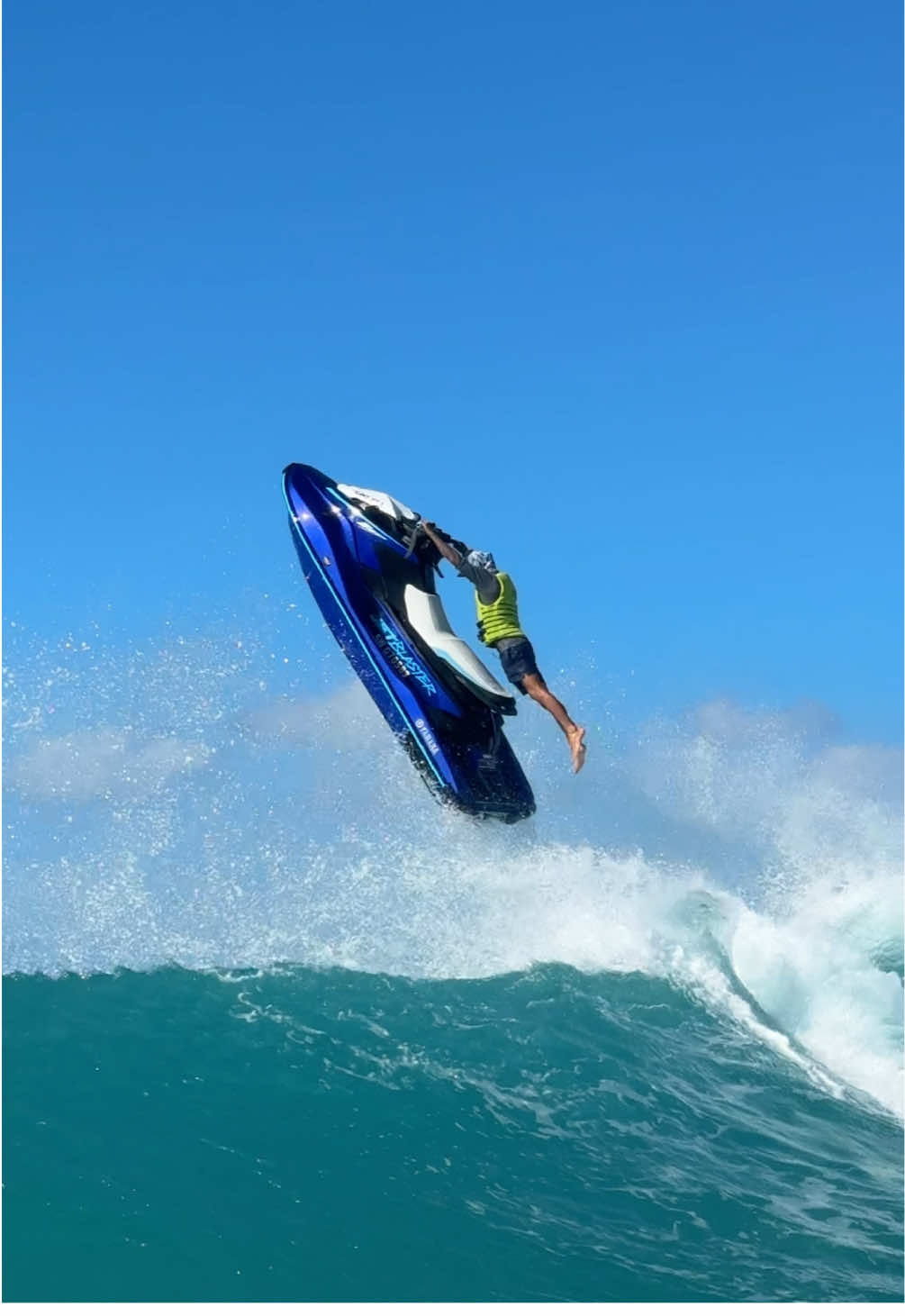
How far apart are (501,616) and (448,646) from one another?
495 millimetres

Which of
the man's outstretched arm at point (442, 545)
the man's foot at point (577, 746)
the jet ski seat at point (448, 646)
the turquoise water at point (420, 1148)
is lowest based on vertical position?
the turquoise water at point (420, 1148)

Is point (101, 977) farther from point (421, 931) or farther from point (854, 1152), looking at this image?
point (854, 1152)

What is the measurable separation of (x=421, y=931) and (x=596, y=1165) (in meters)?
3.46

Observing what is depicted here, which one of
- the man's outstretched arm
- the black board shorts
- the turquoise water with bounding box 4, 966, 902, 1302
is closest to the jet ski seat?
the black board shorts

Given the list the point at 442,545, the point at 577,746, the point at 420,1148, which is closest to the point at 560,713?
the point at 577,746

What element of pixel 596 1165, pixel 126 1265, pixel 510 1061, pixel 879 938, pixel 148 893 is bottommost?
pixel 126 1265

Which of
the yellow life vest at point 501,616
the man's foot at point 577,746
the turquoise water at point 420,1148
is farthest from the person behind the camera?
the yellow life vest at point 501,616

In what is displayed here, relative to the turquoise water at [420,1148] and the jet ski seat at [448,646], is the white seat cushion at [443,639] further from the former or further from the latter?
the turquoise water at [420,1148]

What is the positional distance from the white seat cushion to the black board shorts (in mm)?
151

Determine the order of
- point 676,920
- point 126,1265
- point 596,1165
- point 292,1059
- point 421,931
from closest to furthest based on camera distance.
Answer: point 126,1265 < point 596,1165 < point 292,1059 < point 421,931 < point 676,920

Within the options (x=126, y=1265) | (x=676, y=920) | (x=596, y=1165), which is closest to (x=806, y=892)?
(x=676, y=920)

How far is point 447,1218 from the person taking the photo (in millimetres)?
6484

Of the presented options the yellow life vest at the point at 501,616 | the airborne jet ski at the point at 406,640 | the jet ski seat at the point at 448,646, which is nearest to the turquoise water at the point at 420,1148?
the airborne jet ski at the point at 406,640

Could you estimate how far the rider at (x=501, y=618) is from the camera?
29.3ft
